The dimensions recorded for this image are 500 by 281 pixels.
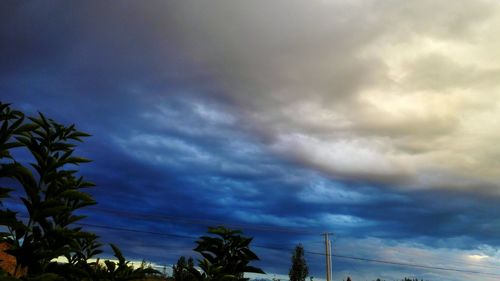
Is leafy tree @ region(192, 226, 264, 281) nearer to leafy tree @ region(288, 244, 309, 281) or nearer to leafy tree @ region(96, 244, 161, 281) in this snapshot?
leafy tree @ region(96, 244, 161, 281)

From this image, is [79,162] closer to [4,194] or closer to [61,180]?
[61,180]

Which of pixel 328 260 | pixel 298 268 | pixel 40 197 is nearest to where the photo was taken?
pixel 40 197

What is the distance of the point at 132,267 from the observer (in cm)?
611

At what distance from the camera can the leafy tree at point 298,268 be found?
89475mm

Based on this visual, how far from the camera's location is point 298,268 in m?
91.2

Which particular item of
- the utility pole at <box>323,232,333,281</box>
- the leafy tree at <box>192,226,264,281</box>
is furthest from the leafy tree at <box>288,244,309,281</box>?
the leafy tree at <box>192,226,264,281</box>

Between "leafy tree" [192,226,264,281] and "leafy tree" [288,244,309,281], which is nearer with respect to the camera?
"leafy tree" [192,226,264,281]

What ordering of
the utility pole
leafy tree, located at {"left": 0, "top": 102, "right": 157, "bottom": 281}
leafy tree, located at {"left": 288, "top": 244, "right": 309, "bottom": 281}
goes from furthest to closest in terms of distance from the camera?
leafy tree, located at {"left": 288, "top": 244, "right": 309, "bottom": 281}, the utility pole, leafy tree, located at {"left": 0, "top": 102, "right": 157, "bottom": 281}

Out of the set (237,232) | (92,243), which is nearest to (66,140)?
(237,232)

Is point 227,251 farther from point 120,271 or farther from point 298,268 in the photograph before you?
point 298,268

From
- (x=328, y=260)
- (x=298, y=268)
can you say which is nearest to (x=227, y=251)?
(x=328, y=260)

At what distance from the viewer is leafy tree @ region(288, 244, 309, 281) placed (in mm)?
89475

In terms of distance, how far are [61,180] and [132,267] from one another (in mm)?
1823

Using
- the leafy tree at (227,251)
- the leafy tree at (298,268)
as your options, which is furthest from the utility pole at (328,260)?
the leafy tree at (227,251)
